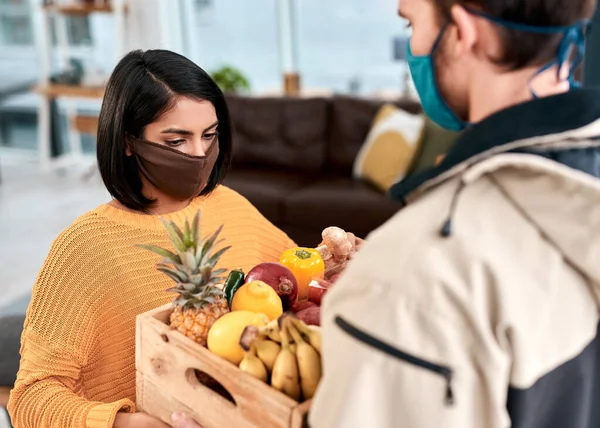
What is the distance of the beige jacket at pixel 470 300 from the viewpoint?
2.22ft

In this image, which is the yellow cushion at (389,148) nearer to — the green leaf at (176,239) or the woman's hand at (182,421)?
the green leaf at (176,239)

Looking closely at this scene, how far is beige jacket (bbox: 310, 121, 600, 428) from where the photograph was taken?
0.68 metres

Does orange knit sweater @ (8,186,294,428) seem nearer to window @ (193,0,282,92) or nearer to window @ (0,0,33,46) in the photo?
window @ (193,0,282,92)

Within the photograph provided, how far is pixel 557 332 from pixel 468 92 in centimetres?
30

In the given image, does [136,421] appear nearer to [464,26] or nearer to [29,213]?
[464,26]

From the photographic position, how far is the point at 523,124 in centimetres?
73

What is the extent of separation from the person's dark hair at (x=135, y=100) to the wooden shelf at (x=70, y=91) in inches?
188

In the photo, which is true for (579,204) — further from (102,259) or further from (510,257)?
(102,259)

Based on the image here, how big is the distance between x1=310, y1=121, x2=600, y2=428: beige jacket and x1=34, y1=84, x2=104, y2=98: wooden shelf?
5.70 m

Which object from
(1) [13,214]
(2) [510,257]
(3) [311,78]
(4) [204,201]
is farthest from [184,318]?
(3) [311,78]

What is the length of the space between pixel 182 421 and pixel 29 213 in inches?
194

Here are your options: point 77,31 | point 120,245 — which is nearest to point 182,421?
point 120,245

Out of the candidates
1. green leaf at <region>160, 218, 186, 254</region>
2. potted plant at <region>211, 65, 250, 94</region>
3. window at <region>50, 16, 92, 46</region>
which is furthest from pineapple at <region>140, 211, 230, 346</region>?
window at <region>50, 16, 92, 46</region>

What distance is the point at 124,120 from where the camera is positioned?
56.9 inches
